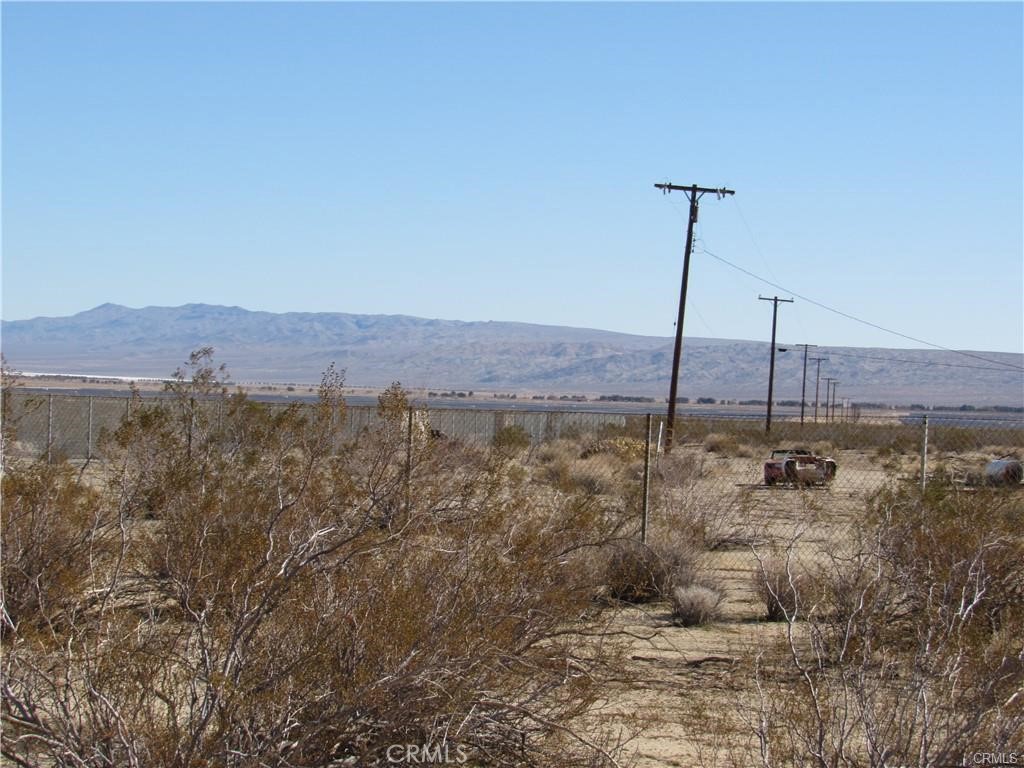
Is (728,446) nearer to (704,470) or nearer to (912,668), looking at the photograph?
(704,470)

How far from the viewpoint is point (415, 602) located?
21.3 feet

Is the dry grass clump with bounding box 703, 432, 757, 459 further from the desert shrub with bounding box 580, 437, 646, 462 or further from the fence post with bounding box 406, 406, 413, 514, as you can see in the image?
the fence post with bounding box 406, 406, 413, 514

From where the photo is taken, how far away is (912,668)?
266 inches

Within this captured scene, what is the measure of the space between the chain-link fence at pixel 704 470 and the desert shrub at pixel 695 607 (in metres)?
0.82

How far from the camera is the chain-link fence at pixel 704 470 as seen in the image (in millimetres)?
14484

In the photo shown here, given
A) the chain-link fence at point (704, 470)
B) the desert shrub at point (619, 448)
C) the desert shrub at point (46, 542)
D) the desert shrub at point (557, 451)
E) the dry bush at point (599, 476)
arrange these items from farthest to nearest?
1. the desert shrub at point (619, 448)
2. the desert shrub at point (557, 451)
3. the dry bush at point (599, 476)
4. the chain-link fence at point (704, 470)
5. the desert shrub at point (46, 542)

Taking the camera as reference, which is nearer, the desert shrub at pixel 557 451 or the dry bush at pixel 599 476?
the dry bush at pixel 599 476

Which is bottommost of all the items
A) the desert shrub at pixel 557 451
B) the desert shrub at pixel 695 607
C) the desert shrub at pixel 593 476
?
the desert shrub at pixel 695 607

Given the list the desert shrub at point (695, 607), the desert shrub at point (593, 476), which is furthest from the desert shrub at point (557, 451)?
the desert shrub at point (695, 607)

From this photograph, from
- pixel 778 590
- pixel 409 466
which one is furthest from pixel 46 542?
pixel 778 590

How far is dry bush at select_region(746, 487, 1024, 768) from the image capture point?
569cm

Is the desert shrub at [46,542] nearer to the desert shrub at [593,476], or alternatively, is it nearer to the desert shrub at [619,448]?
the desert shrub at [593,476]

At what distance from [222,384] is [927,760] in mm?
12498

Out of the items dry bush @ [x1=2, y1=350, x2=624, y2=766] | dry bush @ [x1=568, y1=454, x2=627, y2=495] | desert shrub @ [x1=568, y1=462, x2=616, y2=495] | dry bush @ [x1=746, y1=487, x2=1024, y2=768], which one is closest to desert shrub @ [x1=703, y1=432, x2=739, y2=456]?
dry bush @ [x1=568, y1=454, x2=627, y2=495]
